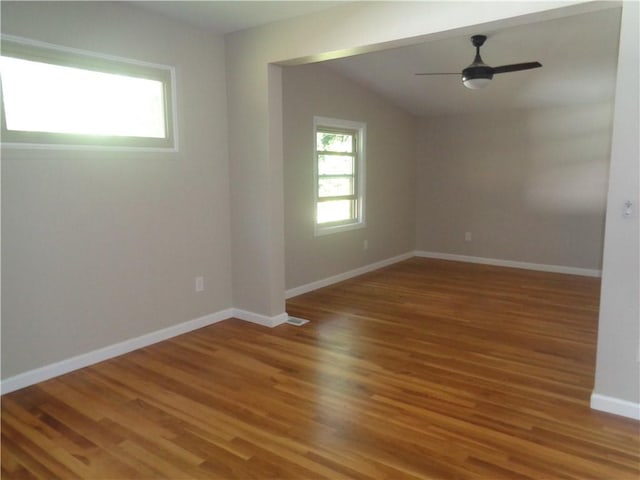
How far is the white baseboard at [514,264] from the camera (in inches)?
229

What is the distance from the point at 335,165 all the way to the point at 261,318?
2357mm

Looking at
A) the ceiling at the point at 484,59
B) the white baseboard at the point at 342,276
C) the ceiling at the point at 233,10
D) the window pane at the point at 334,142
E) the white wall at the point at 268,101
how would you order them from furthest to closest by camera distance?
the window pane at the point at 334,142
the white baseboard at the point at 342,276
the ceiling at the point at 484,59
the ceiling at the point at 233,10
the white wall at the point at 268,101

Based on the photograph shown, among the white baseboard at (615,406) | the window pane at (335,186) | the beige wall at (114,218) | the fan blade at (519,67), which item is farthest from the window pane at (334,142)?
the white baseboard at (615,406)

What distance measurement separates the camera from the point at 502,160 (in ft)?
20.8

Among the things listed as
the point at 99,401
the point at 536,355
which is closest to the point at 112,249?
the point at 99,401

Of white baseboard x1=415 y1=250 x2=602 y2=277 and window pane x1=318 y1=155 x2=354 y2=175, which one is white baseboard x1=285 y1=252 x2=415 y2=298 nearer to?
white baseboard x1=415 y1=250 x2=602 y2=277

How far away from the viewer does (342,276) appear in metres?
5.58

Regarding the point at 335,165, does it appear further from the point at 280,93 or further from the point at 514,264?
the point at 514,264

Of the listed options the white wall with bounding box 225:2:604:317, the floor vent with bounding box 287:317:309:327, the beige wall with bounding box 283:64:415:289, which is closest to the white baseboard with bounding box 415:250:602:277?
the beige wall with bounding box 283:64:415:289

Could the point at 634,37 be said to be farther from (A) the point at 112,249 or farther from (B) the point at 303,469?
(A) the point at 112,249

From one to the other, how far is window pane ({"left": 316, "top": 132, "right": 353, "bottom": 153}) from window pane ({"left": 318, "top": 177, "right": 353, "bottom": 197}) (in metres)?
0.36

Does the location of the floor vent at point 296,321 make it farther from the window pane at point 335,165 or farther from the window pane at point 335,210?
the window pane at point 335,165

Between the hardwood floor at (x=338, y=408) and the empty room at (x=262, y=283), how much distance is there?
15mm

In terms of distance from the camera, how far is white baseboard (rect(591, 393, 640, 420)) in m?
2.34
